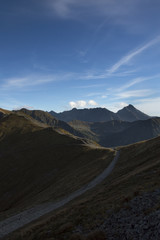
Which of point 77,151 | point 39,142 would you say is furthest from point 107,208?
point 39,142

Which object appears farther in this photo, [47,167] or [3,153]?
[3,153]

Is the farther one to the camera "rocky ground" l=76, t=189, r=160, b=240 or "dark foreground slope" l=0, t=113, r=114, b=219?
"dark foreground slope" l=0, t=113, r=114, b=219

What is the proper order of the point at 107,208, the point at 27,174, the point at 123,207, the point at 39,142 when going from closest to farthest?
the point at 123,207
the point at 107,208
the point at 27,174
the point at 39,142

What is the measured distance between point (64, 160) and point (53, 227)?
70663mm

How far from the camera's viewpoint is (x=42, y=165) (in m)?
88.5

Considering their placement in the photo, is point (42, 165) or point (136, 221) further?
point (42, 165)

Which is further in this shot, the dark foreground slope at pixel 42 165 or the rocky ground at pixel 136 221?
the dark foreground slope at pixel 42 165

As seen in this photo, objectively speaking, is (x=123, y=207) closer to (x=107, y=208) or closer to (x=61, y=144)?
(x=107, y=208)

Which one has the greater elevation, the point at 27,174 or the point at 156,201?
the point at 156,201

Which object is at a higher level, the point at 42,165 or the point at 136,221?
the point at 136,221

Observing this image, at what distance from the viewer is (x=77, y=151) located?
310 ft

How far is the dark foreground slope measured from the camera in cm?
5468

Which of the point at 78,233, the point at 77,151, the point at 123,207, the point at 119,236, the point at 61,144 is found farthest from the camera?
the point at 61,144

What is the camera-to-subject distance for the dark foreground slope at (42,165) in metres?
54.7
